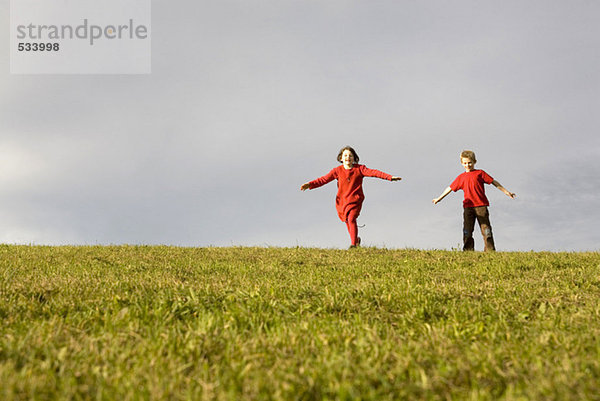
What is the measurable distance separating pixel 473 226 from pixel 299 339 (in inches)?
447

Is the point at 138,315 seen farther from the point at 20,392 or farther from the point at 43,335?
the point at 20,392

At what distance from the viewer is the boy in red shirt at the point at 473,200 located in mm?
13477

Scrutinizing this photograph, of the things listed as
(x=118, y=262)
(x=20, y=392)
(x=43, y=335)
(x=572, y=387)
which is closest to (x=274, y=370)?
(x=20, y=392)

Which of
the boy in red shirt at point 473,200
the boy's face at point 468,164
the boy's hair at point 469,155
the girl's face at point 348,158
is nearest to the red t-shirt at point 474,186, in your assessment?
the boy in red shirt at point 473,200

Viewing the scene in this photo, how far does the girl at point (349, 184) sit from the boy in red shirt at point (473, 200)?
7.51 ft

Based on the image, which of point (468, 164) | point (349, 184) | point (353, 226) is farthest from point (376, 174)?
point (468, 164)

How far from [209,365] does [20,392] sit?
1.04m

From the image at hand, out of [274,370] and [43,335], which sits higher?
[43,335]

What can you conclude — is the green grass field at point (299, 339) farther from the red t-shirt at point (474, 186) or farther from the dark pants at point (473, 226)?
the red t-shirt at point (474, 186)

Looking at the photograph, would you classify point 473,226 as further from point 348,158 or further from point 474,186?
point 348,158

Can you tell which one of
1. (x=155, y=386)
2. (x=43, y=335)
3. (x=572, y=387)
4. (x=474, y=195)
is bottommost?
(x=572, y=387)

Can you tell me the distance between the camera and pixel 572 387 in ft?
8.54

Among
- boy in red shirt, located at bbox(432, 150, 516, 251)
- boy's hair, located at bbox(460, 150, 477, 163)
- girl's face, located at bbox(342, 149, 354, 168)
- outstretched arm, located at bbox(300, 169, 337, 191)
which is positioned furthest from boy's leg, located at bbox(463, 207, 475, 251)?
outstretched arm, located at bbox(300, 169, 337, 191)

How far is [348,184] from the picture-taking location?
44.3 ft
